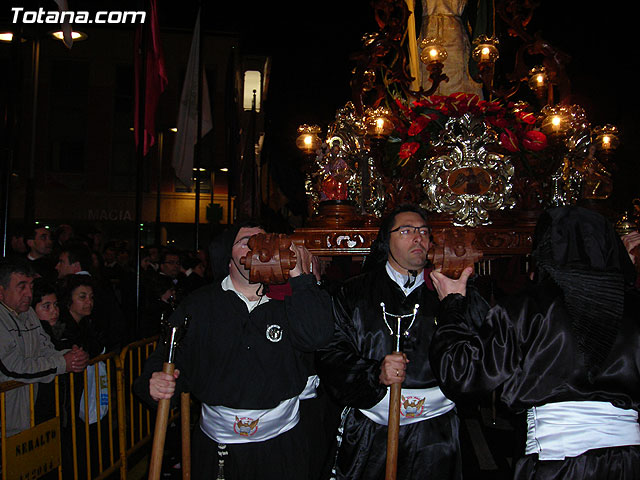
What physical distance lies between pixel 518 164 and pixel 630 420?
2.74 m

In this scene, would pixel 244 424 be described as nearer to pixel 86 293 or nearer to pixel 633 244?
pixel 633 244

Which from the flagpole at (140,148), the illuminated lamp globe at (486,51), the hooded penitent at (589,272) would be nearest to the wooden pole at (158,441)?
the hooded penitent at (589,272)

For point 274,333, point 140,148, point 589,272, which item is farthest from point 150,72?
point 589,272

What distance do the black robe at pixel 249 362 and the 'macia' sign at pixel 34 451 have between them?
4.01ft

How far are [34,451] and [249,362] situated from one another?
1780 mm

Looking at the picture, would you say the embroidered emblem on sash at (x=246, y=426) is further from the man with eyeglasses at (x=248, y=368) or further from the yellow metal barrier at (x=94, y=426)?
the yellow metal barrier at (x=94, y=426)

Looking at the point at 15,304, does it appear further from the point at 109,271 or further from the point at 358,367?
the point at 109,271

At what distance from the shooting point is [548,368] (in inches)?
93.0

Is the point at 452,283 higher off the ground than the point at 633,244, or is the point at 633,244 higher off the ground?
the point at 633,244

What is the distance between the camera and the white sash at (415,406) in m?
3.20

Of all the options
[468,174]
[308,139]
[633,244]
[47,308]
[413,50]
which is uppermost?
[413,50]

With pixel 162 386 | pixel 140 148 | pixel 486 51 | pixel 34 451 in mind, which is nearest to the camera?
pixel 162 386

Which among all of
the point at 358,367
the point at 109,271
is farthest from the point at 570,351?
the point at 109,271

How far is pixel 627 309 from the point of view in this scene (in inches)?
93.5
